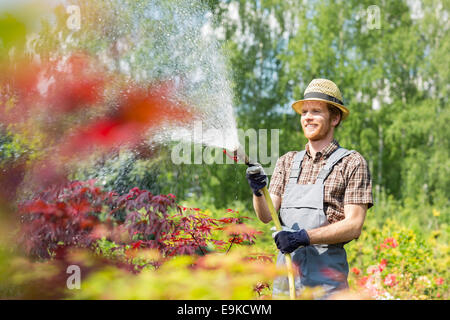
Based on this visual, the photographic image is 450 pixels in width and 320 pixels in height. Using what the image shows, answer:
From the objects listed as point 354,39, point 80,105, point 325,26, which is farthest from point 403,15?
point 80,105

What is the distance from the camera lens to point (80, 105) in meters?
3.72

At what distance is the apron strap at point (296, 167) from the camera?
220 centimetres

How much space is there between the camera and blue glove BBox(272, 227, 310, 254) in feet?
6.06

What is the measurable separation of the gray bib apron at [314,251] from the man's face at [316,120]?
115 millimetres

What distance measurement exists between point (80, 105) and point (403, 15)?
11.5 meters

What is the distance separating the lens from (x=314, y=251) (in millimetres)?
2033

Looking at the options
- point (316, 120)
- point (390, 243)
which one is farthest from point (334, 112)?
point (390, 243)

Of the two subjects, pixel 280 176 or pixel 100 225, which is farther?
pixel 100 225

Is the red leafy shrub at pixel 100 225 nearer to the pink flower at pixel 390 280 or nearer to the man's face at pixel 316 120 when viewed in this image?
the man's face at pixel 316 120

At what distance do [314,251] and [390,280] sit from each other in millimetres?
3204

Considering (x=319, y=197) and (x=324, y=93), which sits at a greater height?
(x=324, y=93)

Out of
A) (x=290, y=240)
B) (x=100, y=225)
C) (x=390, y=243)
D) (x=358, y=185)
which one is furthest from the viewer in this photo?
(x=390, y=243)

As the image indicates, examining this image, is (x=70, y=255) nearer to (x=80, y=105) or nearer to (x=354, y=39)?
(x=80, y=105)

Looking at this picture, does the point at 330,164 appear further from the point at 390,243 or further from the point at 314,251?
the point at 390,243
